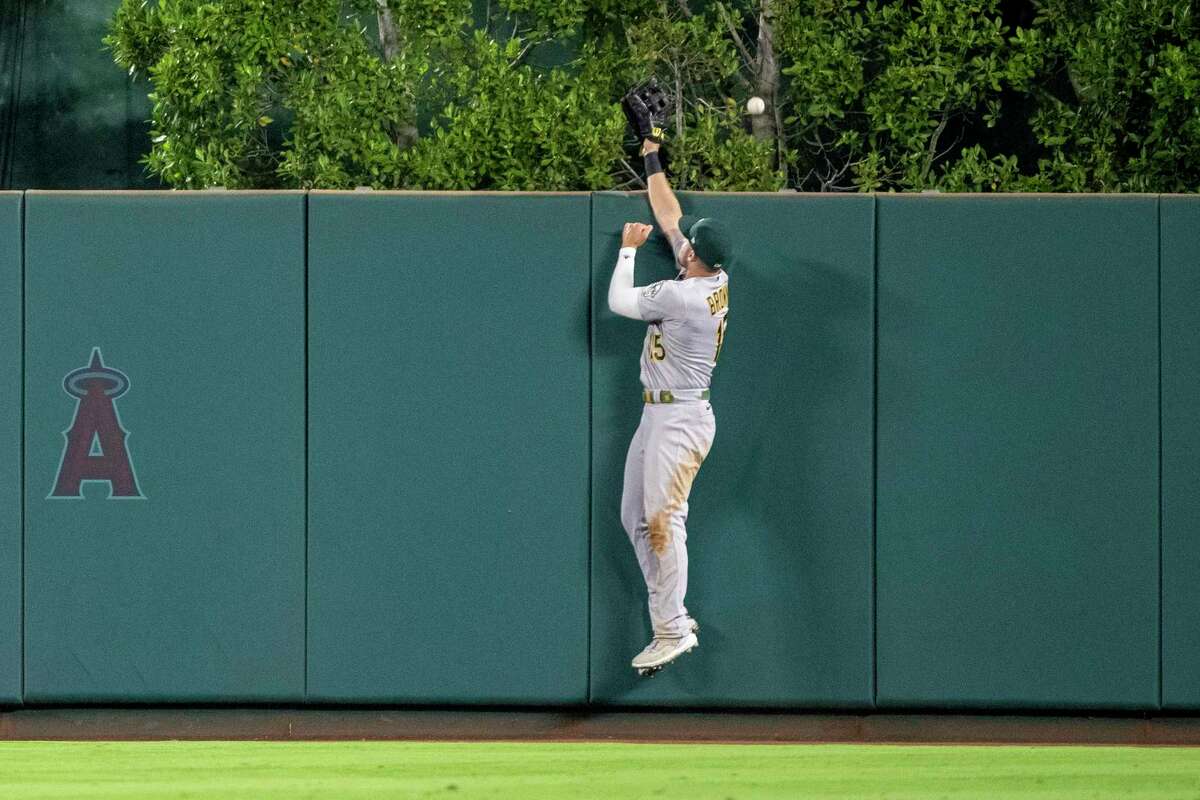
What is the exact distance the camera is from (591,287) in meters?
6.31

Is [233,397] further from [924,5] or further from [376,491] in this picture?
[924,5]

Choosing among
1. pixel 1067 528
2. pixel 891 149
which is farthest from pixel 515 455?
pixel 891 149

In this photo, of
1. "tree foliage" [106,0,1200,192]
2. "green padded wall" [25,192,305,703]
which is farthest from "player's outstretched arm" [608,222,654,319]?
"tree foliage" [106,0,1200,192]

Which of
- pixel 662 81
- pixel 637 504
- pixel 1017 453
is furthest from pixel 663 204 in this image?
pixel 662 81

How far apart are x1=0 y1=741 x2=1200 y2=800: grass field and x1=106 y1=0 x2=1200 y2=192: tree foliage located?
3.48 m

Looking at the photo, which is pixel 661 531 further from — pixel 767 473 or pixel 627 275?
pixel 627 275

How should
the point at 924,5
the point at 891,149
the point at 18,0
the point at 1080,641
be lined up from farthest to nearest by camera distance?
1. the point at 18,0
2. the point at 891,149
3. the point at 924,5
4. the point at 1080,641

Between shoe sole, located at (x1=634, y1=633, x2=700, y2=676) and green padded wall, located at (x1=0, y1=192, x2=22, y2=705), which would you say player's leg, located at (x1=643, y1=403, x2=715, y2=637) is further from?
green padded wall, located at (x1=0, y1=192, x2=22, y2=705)

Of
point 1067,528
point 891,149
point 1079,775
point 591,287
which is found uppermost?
point 891,149

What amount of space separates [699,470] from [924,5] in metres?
3.48

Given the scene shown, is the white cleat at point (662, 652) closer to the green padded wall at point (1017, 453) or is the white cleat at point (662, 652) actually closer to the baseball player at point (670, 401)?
the baseball player at point (670, 401)

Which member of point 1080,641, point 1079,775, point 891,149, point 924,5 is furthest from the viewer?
point 891,149

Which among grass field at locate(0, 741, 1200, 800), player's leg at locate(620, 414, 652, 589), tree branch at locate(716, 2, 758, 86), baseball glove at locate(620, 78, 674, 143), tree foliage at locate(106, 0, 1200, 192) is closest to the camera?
grass field at locate(0, 741, 1200, 800)

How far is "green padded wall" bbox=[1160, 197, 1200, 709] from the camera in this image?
6230mm
